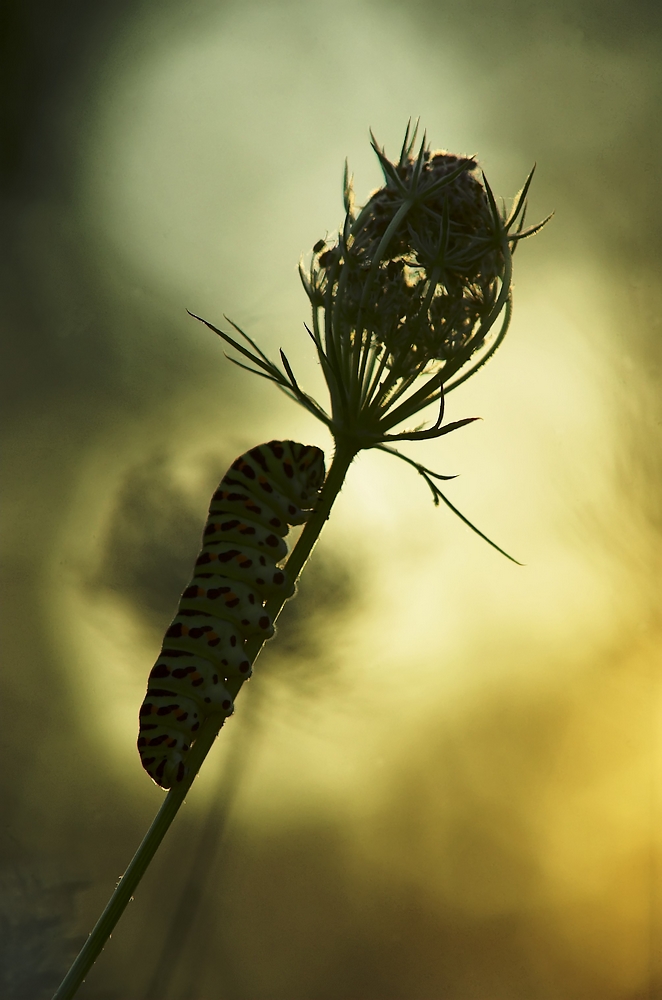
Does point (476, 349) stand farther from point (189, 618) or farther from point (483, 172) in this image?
point (189, 618)

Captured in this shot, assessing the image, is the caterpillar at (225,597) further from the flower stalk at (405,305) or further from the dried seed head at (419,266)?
the dried seed head at (419,266)

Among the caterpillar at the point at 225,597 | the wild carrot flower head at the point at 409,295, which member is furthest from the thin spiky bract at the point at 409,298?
the caterpillar at the point at 225,597

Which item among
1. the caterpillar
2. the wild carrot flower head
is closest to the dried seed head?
the wild carrot flower head

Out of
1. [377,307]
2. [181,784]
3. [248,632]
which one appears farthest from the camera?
[248,632]

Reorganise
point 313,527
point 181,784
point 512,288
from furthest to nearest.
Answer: point 512,288, point 313,527, point 181,784

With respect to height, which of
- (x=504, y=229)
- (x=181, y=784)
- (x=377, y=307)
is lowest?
(x=181, y=784)

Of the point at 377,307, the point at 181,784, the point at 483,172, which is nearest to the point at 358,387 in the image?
the point at 377,307

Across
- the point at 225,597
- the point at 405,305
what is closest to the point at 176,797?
the point at 225,597
